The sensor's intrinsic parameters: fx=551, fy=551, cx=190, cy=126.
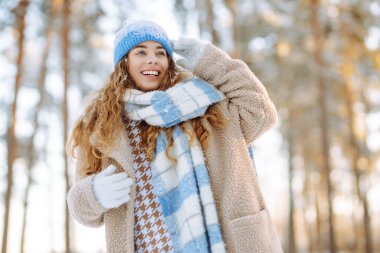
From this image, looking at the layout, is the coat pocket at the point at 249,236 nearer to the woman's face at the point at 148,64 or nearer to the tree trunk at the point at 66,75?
the woman's face at the point at 148,64

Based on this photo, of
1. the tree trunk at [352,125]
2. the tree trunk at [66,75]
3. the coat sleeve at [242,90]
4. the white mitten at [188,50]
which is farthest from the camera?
the tree trunk at [352,125]

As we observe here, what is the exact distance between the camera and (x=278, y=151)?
23.9 metres

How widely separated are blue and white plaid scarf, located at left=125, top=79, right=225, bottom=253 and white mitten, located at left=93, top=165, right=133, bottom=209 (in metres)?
0.16

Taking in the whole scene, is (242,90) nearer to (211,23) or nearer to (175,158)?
(175,158)

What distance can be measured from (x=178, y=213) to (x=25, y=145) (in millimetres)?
17706

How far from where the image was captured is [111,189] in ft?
8.19

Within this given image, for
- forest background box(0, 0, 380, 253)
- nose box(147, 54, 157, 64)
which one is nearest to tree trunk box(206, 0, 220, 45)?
forest background box(0, 0, 380, 253)

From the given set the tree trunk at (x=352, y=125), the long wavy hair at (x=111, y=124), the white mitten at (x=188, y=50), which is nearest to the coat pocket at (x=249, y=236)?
the long wavy hair at (x=111, y=124)

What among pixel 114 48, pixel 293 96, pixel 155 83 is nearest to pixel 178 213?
pixel 155 83

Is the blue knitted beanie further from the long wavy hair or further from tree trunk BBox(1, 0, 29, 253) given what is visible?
tree trunk BBox(1, 0, 29, 253)

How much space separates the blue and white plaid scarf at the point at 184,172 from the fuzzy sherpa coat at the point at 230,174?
2.7 inches

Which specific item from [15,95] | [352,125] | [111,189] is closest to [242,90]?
[111,189]

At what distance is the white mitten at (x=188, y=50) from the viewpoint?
2816mm

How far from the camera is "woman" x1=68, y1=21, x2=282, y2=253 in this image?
253 cm
